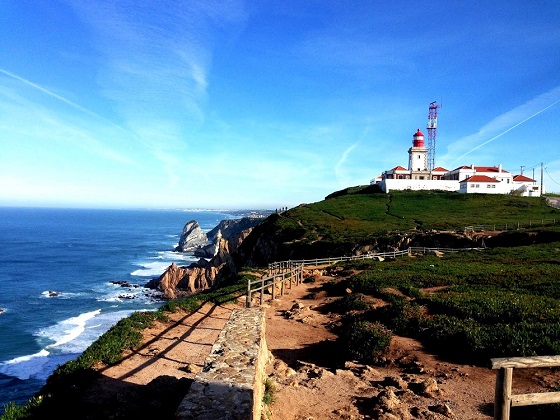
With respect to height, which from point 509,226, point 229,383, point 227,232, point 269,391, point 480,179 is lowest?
point 227,232

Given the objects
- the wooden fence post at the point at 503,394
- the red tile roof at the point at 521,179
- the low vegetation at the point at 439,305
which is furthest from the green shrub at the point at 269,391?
the red tile roof at the point at 521,179

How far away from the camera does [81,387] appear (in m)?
9.41

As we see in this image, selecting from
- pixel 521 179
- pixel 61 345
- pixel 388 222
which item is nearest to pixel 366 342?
pixel 61 345

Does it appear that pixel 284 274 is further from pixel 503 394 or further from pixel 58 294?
pixel 58 294

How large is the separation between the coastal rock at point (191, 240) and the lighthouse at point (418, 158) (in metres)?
88.2

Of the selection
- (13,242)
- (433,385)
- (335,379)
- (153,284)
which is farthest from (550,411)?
(13,242)

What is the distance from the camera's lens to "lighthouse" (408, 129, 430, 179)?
9988cm

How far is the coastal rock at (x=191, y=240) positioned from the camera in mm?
141225

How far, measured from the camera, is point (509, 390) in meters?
5.19

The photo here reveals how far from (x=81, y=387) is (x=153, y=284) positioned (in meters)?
64.2

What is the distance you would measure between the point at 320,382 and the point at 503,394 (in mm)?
5626

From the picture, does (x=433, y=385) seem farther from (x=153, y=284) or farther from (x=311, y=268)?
(x=153, y=284)

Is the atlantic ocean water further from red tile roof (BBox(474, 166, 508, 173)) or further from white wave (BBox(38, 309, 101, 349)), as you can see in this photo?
red tile roof (BBox(474, 166, 508, 173))

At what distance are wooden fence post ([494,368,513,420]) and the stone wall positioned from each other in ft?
12.2
